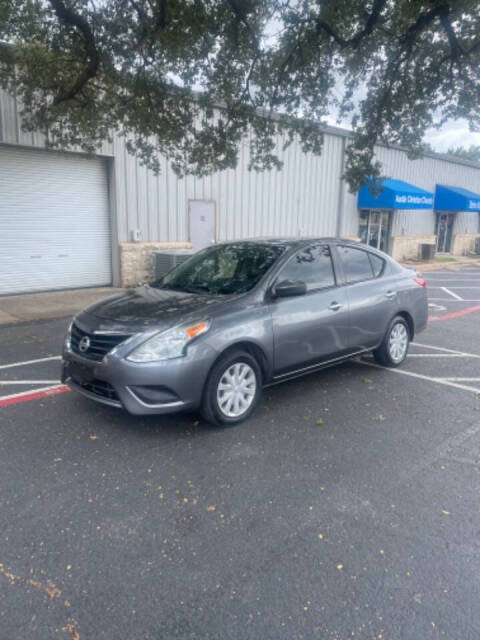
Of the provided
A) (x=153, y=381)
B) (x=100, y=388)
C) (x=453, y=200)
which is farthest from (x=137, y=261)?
(x=453, y=200)

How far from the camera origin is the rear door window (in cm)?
553

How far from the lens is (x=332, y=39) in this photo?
9164 millimetres

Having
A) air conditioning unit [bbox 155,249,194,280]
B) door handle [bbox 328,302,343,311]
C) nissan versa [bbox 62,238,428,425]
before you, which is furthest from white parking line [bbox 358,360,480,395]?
air conditioning unit [bbox 155,249,194,280]

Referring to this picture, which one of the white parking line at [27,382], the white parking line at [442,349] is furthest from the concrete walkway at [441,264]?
the white parking line at [27,382]

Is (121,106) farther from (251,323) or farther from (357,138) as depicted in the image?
(251,323)

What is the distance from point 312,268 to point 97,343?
2.41m

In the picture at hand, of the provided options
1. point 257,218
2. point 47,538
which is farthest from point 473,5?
point 257,218

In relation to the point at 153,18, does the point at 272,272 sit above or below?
below

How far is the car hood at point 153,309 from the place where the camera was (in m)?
4.09

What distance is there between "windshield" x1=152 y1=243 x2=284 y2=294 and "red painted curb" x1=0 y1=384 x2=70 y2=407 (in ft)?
5.19

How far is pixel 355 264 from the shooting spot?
569 centimetres

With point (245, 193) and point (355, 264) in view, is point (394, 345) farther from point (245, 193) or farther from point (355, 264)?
point (245, 193)

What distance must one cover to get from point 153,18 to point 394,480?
8.14 meters

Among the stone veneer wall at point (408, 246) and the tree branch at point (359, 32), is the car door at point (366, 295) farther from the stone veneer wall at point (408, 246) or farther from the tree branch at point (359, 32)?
the stone veneer wall at point (408, 246)
